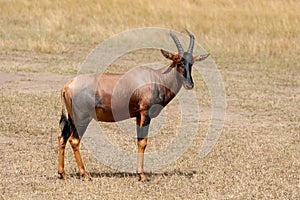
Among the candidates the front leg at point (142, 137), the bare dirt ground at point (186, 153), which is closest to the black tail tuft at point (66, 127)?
the bare dirt ground at point (186, 153)

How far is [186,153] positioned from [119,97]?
2.29 metres

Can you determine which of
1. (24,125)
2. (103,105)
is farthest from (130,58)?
(103,105)

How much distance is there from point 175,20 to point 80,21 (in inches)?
125

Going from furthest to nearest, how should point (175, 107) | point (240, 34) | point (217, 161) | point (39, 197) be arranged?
point (240, 34) → point (175, 107) → point (217, 161) → point (39, 197)

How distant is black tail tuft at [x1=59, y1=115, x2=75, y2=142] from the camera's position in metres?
8.74

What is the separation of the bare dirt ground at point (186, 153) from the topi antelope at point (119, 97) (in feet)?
1.64

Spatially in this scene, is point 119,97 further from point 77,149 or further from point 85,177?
point 85,177

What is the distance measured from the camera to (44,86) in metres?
16.3

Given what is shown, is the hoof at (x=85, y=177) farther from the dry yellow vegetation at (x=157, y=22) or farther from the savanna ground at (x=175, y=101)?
the dry yellow vegetation at (x=157, y=22)

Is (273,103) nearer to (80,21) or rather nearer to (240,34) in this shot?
(240,34)

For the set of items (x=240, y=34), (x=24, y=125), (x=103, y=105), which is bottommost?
(x=240, y=34)

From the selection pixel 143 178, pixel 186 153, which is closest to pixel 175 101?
pixel 186 153

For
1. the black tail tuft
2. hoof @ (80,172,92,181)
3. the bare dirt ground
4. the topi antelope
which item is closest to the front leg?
the topi antelope

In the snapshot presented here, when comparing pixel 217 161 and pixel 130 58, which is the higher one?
pixel 217 161
